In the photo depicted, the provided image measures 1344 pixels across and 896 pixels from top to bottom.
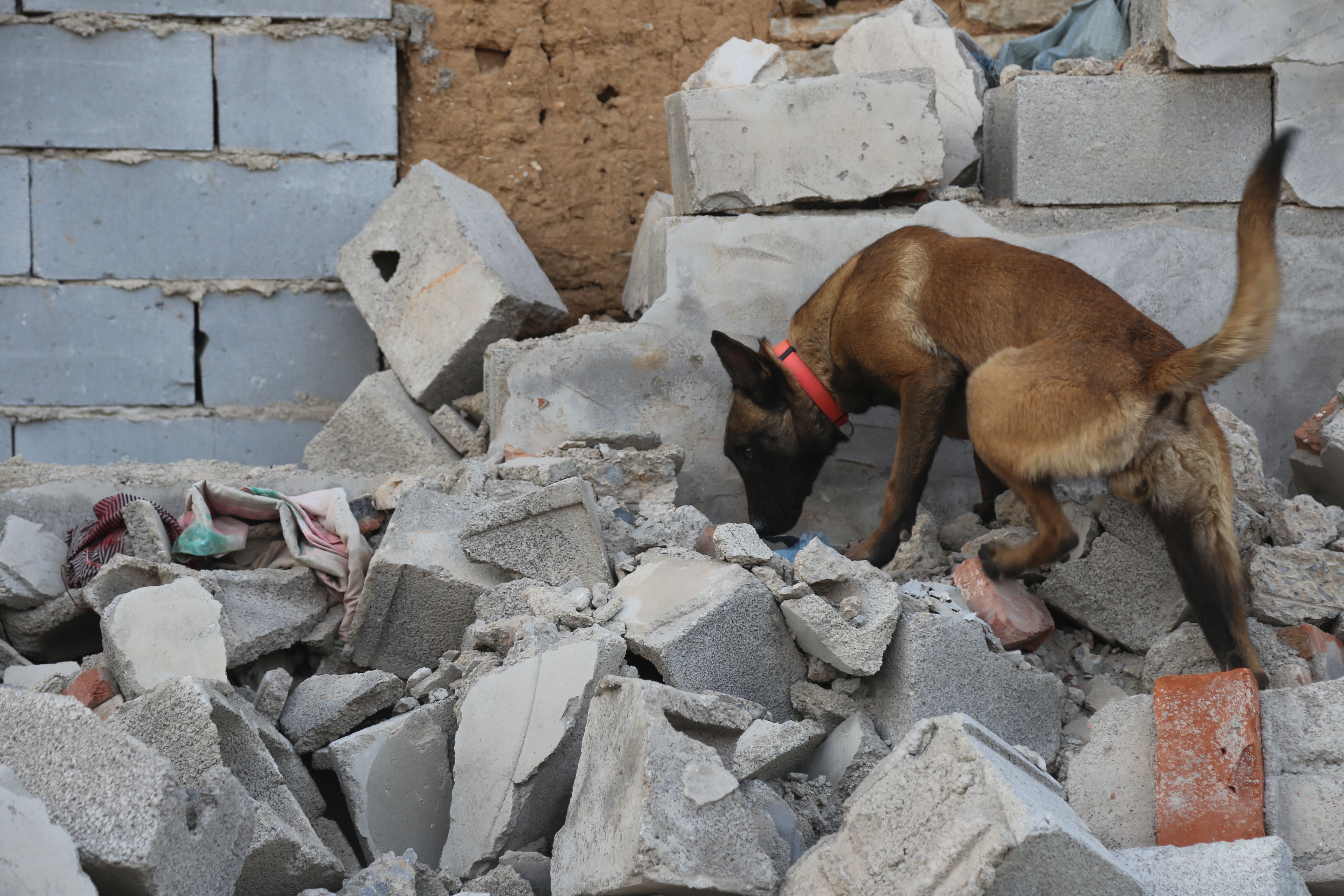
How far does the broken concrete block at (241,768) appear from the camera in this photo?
7.28ft

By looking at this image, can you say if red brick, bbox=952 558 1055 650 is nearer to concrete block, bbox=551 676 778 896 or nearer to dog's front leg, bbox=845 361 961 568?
dog's front leg, bbox=845 361 961 568

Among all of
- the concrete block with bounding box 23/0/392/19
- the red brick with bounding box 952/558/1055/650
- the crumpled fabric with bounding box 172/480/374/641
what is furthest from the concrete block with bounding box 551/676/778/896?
the concrete block with bounding box 23/0/392/19

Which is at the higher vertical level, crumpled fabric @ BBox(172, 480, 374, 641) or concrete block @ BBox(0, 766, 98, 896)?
concrete block @ BBox(0, 766, 98, 896)

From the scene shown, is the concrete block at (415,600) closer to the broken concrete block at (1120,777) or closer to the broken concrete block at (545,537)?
the broken concrete block at (545,537)

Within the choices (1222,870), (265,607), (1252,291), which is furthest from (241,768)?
(1252,291)

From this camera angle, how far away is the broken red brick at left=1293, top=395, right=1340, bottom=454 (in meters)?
4.11

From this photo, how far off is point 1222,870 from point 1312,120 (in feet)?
12.3

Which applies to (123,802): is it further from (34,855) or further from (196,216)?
(196,216)

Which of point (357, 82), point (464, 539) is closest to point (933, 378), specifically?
point (464, 539)

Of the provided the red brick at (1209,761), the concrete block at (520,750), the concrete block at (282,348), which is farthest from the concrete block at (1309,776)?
the concrete block at (282,348)

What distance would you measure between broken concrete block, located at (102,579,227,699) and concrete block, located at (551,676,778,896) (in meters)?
1.13

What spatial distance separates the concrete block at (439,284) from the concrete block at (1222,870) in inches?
146

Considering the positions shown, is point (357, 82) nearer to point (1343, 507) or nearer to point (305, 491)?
point (305, 491)

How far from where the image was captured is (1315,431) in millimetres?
4148
